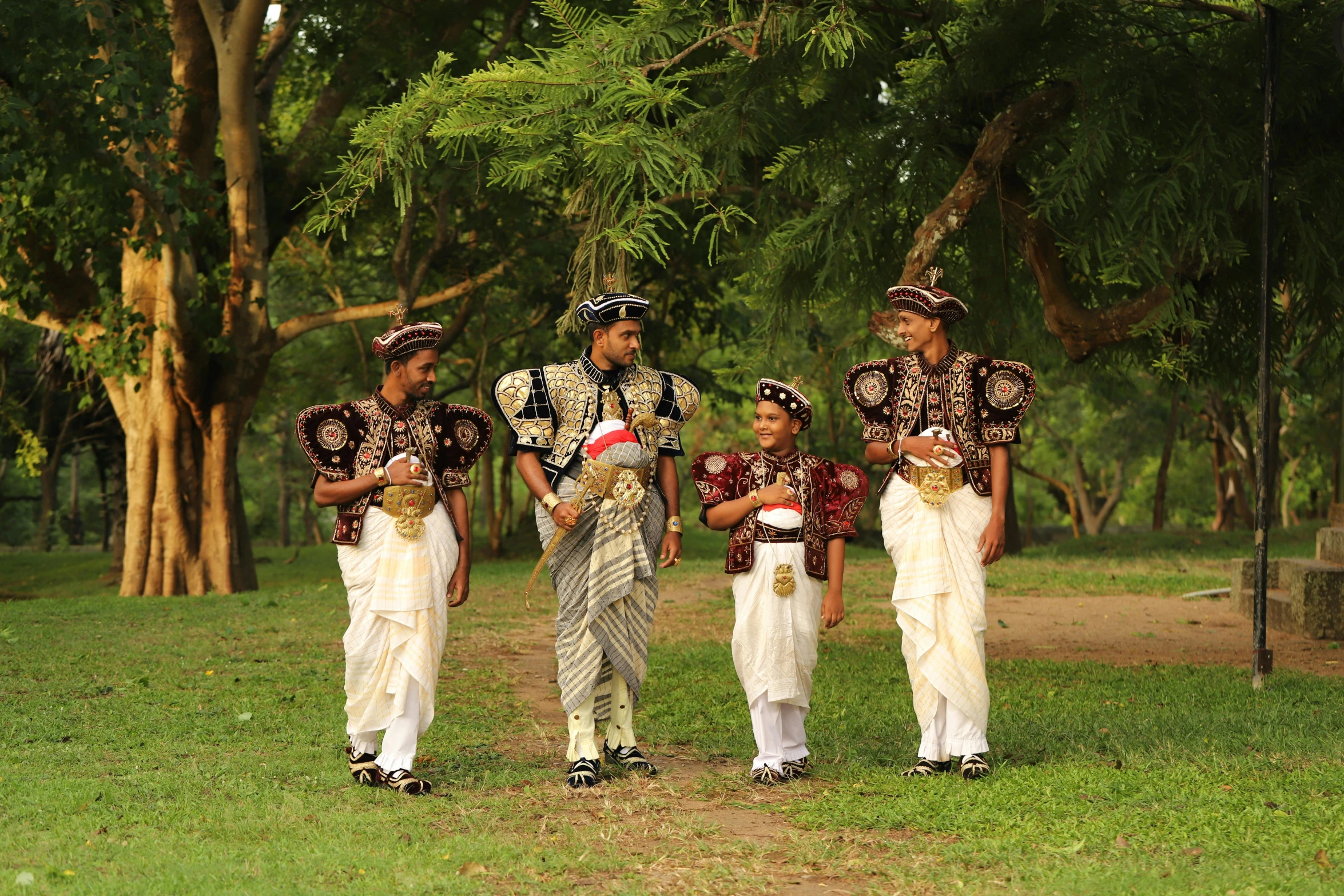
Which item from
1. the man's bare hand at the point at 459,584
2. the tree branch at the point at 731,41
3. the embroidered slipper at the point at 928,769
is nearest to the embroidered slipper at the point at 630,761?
the man's bare hand at the point at 459,584

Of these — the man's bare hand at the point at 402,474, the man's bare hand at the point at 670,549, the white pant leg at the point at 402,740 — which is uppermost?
the man's bare hand at the point at 402,474

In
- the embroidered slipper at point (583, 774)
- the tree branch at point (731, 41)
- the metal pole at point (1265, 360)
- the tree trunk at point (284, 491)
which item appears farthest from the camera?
the tree trunk at point (284, 491)

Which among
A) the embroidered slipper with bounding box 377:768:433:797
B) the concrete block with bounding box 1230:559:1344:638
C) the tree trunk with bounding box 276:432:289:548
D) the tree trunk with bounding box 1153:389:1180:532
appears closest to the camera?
the embroidered slipper with bounding box 377:768:433:797

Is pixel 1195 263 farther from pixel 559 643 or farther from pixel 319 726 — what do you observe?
pixel 319 726

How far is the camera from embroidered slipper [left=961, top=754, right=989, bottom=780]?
6008mm

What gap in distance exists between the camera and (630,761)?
6.35 meters

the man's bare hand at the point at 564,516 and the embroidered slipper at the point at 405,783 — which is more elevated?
the man's bare hand at the point at 564,516

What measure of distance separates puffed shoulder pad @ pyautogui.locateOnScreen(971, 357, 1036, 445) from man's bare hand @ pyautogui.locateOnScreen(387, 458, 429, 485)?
2590 mm

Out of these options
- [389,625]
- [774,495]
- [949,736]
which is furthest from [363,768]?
[949,736]

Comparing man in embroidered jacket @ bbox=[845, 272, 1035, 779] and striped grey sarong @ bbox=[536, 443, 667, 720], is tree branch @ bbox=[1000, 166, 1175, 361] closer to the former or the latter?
man in embroidered jacket @ bbox=[845, 272, 1035, 779]

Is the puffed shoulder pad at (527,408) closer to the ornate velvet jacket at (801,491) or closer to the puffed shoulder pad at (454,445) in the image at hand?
the puffed shoulder pad at (454,445)

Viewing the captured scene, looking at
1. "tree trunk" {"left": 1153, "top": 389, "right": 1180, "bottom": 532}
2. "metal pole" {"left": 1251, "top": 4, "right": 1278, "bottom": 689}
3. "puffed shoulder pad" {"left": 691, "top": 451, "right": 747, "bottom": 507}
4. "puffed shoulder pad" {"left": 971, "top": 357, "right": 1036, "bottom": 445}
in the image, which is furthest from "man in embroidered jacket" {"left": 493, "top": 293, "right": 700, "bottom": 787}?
"tree trunk" {"left": 1153, "top": 389, "right": 1180, "bottom": 532}

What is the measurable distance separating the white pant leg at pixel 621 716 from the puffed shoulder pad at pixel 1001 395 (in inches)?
80.8

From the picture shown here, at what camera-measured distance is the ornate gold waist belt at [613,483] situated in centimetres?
610
